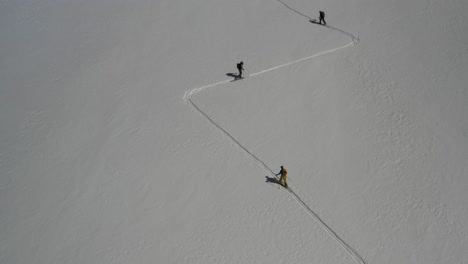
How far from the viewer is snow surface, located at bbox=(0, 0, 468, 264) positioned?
647 inches

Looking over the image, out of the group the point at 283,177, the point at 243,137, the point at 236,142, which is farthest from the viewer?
the point at 243,137

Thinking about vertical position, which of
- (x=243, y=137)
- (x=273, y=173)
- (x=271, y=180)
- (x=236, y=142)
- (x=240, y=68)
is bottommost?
(x=271, y=180)

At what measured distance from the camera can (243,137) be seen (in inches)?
813

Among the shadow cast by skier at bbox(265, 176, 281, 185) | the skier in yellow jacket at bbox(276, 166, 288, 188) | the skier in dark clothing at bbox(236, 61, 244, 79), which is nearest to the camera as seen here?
the skier in yellow jacket at bbox(276, 166, 288, 188)

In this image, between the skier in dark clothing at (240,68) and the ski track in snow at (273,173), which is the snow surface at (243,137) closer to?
the ski track in snow at (273,173)


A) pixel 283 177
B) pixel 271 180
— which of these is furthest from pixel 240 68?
pixel 283 177

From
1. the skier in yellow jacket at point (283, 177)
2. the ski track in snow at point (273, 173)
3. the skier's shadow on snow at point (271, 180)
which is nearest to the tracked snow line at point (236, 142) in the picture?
the ski track in snow at point (273, 173)

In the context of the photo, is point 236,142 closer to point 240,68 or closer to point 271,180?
point 271,180

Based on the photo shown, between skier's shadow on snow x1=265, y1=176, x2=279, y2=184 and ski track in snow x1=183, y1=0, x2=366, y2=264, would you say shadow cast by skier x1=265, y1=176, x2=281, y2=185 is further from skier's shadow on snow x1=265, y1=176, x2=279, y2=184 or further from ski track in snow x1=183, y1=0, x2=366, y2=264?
ski track in snow x1=183, y1=0, x2=366, y2=264

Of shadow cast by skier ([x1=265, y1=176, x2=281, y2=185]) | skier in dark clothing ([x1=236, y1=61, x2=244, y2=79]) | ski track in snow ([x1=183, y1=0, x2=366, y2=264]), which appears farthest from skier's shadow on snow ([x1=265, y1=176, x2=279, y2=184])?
skier in dark clothing ([x1=236, y1=61, x2=244, y2=79])

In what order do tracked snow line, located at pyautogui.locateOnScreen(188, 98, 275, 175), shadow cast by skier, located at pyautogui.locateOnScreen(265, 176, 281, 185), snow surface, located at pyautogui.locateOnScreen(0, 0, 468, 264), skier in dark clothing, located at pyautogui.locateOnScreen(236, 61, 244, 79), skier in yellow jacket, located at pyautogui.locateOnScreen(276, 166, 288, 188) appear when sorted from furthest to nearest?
skier in dark clothing, located at pyautogui.locateOnScreen(236, 61, 244, 79) → tracked snow line, located at pyautogui.locateOnScreen(188, 98, 275, 175) → shadow cast by skier, located at pyautogui.locateOnScreen(265, 176, 281, 185) → skier in yellow jacket, located at pyautogui.locateOnScreen(276, 166, 288, 188) → snow surface, located at pyautogui.locateOnScreen(0, 0, 468, 264)

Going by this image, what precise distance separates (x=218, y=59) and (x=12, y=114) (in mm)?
12703

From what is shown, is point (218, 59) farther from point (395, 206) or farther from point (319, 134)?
point (395, 206)

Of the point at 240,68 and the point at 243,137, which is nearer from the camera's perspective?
the point at 243,137
